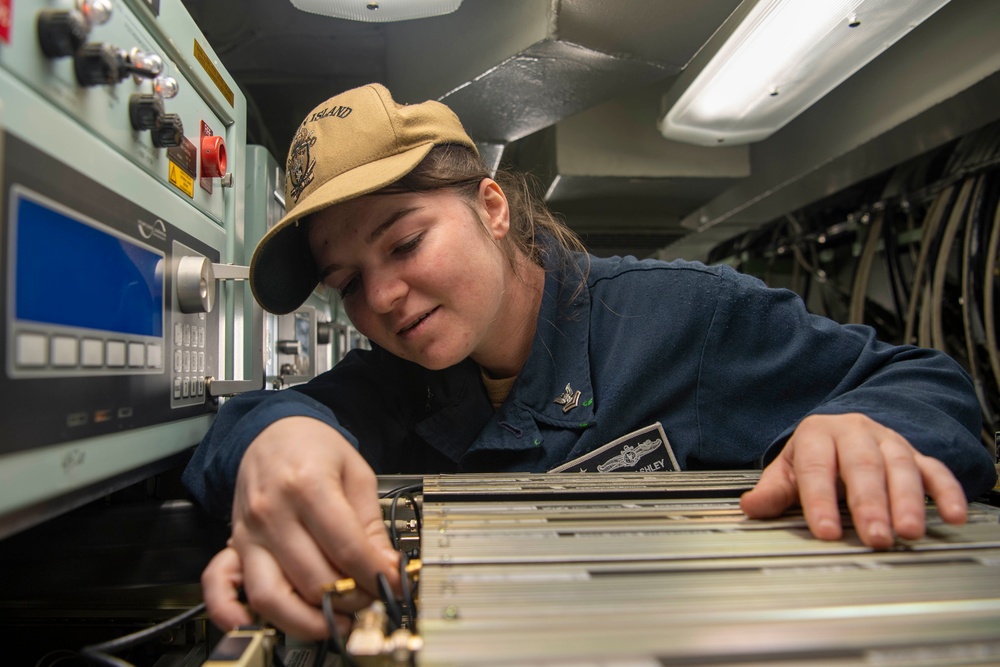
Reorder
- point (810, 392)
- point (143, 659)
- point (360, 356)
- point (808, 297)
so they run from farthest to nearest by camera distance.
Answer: point (808, 297)
point (360, 356)
point (810, 392)
point (143, 659)

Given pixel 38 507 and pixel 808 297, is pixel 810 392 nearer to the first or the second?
pixel 38 507

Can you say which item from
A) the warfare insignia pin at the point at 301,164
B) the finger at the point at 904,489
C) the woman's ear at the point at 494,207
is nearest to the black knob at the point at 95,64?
the warfare insignia pin at the point at 301,164

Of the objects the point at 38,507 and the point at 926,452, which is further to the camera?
the point at 926,452

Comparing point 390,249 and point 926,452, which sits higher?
point 390,249

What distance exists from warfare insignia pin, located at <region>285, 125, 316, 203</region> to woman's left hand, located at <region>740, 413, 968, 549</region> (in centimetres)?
87

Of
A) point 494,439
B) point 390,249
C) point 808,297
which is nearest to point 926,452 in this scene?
point 494,439

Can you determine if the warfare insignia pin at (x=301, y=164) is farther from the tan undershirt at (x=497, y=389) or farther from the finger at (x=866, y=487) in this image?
the finger at (x=866, y=487)

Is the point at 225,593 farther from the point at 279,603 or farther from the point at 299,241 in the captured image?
the point at 299,241

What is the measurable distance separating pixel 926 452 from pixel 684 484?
31 cm

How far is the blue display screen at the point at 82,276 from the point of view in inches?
22.6

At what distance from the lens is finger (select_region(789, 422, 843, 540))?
64 centimetres

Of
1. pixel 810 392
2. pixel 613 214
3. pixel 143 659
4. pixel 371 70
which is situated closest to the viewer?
pixel 143 659

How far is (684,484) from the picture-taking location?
2.89 ft

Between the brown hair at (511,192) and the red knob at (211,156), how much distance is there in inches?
11.1
